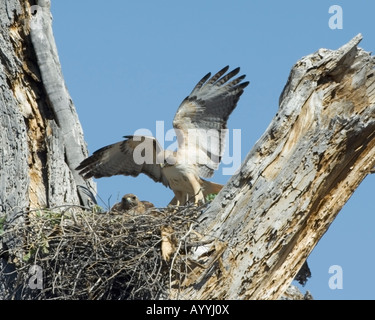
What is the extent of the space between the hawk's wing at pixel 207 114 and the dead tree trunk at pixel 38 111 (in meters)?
1.29

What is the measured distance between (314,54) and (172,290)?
7.63ft

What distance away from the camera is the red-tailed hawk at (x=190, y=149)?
1266 cm

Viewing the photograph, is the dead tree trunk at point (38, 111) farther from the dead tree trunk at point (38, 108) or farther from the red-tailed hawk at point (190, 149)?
the red-tailed hawk at point (190, 149)

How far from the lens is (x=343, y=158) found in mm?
9766

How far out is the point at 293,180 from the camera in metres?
9.62

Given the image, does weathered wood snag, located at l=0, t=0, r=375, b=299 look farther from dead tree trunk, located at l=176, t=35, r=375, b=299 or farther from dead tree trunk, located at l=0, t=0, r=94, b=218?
dead tree trunk, located at l=0, t=0, r=94, b=218

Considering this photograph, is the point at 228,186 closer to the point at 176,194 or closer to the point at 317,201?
the point at 317,201

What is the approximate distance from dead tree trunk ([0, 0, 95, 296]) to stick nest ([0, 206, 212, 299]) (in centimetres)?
83

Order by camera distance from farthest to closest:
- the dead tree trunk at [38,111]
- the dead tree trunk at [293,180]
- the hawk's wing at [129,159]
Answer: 1. the hawk's wing at [129,159]
2. the dead tree trunk at [38,111]
3. the dead tree trunk at [293,180]

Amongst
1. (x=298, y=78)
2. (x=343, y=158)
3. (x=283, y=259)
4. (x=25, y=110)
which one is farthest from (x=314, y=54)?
(x=25, y=110)

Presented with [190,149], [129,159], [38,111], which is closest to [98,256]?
[38,111]

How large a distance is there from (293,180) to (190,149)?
11.7 feet

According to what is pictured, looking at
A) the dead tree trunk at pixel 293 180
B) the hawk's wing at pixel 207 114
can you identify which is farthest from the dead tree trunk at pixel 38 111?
the dead tree trunk at pixel 293 180

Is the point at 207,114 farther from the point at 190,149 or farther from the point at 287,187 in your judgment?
the point at 287,187
